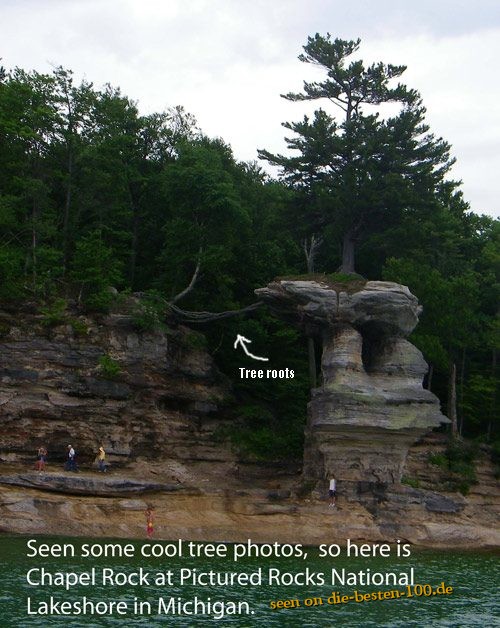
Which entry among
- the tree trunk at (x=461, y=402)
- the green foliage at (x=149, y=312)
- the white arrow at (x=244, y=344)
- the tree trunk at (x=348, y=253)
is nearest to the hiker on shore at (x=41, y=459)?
the green foliage at (x=149, y=312)

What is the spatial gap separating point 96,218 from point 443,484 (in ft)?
70.7

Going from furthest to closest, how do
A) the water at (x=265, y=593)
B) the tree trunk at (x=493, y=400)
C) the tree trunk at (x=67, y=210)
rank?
1. the tree trunk at (x=493, y=400)
2. the tree trunk at (x=67, y=210)
3. the water at (x=265, y=593)

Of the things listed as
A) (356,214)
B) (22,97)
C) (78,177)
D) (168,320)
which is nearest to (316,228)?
(356,214)

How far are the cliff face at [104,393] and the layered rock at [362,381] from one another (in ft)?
19.2

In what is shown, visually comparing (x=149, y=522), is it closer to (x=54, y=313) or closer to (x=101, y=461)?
(x=101, y=461)

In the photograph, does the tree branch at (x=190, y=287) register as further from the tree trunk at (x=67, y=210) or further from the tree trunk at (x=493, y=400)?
the tree trunk at (x=493, y=400)

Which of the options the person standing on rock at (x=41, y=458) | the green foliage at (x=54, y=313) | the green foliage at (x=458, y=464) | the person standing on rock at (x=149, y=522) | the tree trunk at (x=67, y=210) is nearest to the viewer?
the person standing on rock at (x=149, y=522)

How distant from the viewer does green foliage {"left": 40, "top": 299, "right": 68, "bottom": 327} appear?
41562 mm

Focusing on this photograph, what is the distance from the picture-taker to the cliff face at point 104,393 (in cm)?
3966

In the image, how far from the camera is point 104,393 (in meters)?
41.5

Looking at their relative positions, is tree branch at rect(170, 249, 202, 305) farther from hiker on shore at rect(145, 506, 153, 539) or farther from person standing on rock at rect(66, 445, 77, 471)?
hiker on shore at rect(145, 506, 153, 539)

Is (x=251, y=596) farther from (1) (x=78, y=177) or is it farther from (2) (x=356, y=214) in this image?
(1) (x=78, y=177)

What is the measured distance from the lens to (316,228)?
47.0 m

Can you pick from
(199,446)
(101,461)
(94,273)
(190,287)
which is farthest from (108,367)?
(190,287)
